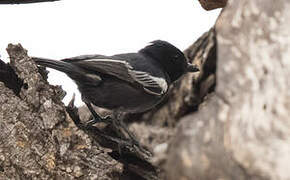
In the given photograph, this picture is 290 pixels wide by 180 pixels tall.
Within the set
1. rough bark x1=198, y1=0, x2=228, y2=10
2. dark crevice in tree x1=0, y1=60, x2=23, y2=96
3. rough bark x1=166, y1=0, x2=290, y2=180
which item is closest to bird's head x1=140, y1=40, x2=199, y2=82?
rough bark x1=198, y1=0, x2=228, y2=10

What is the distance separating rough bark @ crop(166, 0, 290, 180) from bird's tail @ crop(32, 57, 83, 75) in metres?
1.90

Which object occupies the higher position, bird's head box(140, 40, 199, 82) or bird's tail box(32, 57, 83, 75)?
bird's tail box(32, 57, 83, 75)

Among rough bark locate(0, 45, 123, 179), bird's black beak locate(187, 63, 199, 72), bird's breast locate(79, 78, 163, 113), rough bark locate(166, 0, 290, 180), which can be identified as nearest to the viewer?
rough bark locate(166, 0, 290, 180)

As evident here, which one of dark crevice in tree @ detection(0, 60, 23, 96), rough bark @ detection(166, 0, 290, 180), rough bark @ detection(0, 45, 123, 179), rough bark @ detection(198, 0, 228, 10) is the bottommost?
rough bark @ detection(0, 45, 123, 179)

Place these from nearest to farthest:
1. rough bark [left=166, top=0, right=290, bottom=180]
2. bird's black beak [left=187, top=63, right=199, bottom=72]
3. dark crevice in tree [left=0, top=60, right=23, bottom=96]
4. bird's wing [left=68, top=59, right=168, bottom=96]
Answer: rough bark [left=166, top=0, right=290, bottom=180] < dark crevice in tree [left=0, top=60, right=23, bottom=96] < bird's wing [left=68, top=59, right=168, bottom=96] < bird's black beak [left=187, top=63, right=199, bottom=72]

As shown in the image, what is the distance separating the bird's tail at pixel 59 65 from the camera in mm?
4644

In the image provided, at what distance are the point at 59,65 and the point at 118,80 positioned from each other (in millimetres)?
622

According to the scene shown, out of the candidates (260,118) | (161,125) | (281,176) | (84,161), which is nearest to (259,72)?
(260,118)

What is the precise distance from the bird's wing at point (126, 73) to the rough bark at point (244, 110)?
228 centimetres

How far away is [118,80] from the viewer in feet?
18.0

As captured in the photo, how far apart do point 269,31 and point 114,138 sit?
1.71 metres

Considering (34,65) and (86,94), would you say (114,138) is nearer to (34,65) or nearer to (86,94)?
(34,65)

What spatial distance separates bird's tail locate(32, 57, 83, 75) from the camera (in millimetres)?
4644

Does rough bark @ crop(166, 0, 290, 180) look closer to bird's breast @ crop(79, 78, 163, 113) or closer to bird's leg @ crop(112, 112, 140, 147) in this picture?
bird's leg @ crop(112, 112, 140, 147)
